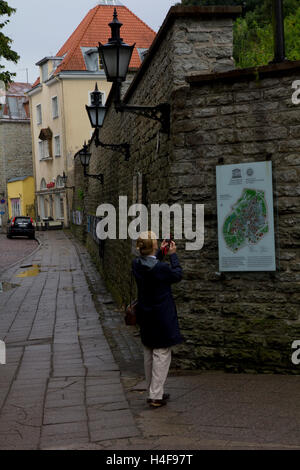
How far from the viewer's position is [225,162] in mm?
6934

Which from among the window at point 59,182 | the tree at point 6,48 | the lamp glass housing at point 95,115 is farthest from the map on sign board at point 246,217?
the window at point 59,182

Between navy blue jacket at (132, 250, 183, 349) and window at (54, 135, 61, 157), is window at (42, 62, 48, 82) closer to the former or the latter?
window at (54, 135, 61, 157)

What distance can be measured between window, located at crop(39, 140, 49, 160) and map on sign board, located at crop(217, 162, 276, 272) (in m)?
41.7

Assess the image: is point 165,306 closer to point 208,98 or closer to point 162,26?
point 208,98

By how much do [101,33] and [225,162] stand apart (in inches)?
1535

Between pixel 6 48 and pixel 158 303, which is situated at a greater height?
pixel 6 48

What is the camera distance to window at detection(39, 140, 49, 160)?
47.8 meters

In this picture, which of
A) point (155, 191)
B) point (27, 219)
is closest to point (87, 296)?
point (155, 191)

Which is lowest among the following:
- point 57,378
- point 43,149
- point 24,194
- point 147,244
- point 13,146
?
point 57,378

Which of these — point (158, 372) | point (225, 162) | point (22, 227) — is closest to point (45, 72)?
point (22, 227)

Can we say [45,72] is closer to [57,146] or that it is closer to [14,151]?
[57,146]

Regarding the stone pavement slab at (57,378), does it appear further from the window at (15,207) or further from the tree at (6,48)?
the window at (15,207)

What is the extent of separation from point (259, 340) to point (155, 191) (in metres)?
2.70

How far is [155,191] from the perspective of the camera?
8.55m
